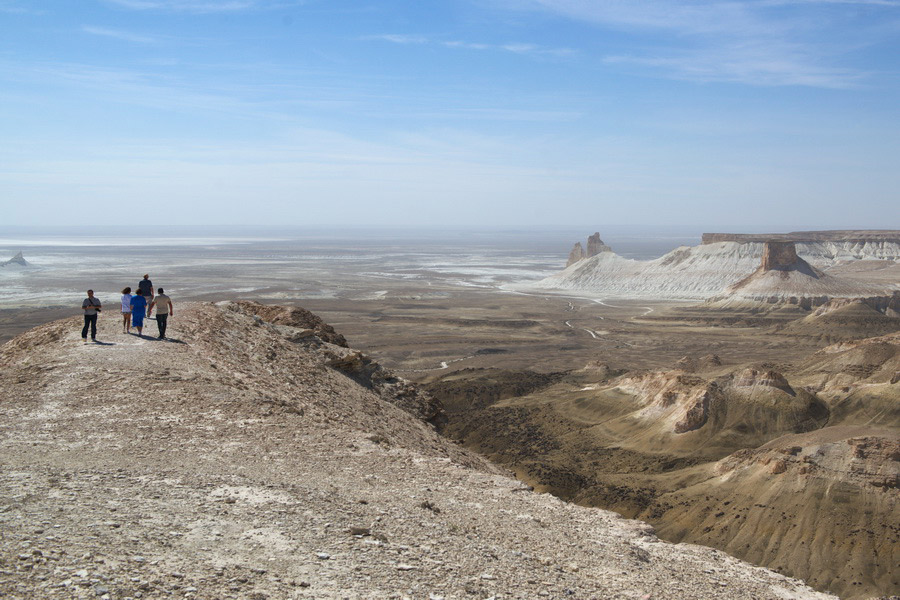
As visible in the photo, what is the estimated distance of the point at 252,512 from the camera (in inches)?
312

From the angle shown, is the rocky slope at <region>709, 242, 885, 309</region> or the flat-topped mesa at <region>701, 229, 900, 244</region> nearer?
the rocky slope at <region>709, 242, 885, 309</region>

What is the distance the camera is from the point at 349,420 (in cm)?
1458

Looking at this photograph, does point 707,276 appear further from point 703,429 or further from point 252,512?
point 252,512

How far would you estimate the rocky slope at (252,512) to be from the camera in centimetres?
630

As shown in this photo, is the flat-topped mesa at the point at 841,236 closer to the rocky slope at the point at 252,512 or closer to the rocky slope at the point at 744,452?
the rocky slope at the point at 744,452

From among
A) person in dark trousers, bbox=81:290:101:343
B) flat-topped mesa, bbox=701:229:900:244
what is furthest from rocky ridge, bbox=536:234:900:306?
person in dark trousers, bbox=81:290:101:343

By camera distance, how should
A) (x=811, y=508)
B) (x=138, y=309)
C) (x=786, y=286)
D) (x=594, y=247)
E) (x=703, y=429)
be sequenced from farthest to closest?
(x=594, y=247) < (x=786, y=286) < (x=703, y=429) < (x=811, y=508) < (x=138, y=309)

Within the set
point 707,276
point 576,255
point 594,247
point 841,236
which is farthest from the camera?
point 841,236

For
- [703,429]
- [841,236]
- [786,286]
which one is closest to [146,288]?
[703,429]

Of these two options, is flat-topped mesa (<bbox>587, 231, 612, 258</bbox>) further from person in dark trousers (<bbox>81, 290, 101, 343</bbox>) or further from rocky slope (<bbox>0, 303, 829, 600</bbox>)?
rocky slope (<bbox>0, 303, 829, 600</bbox>)

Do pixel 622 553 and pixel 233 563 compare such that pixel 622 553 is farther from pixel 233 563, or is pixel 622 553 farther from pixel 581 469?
pixel 581 469

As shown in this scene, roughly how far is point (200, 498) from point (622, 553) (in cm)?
490

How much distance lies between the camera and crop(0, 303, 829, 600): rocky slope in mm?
6305

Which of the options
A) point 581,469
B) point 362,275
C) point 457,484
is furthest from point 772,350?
point 362,275
